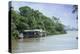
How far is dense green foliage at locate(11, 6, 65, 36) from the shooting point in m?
1.85

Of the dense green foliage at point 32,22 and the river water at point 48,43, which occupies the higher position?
the dense green foliage at point 32,22

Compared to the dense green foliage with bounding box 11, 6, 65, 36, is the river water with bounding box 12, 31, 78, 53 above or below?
below

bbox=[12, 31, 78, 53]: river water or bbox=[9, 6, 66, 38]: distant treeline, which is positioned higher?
bbox=[9, 6, 66, 38]: distant treeline

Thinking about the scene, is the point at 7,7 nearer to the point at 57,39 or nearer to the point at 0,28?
the point at 0,28

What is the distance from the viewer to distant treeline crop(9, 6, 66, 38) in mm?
1843

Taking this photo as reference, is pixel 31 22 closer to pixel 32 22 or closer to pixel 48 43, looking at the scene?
pixel 32 22

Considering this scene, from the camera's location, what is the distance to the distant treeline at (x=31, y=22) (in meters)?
1.84

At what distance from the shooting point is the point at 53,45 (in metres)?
1.99

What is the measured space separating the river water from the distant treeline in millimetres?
80

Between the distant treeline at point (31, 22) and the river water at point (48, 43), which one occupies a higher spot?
the distant treeline at point (31, 22)

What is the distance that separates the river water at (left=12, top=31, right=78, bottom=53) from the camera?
1.85 meters

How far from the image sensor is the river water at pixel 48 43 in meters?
1.85

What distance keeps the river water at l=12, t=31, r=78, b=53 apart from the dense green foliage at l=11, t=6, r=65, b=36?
9 centimetres

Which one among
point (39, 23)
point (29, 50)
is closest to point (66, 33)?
point (39, 23)
